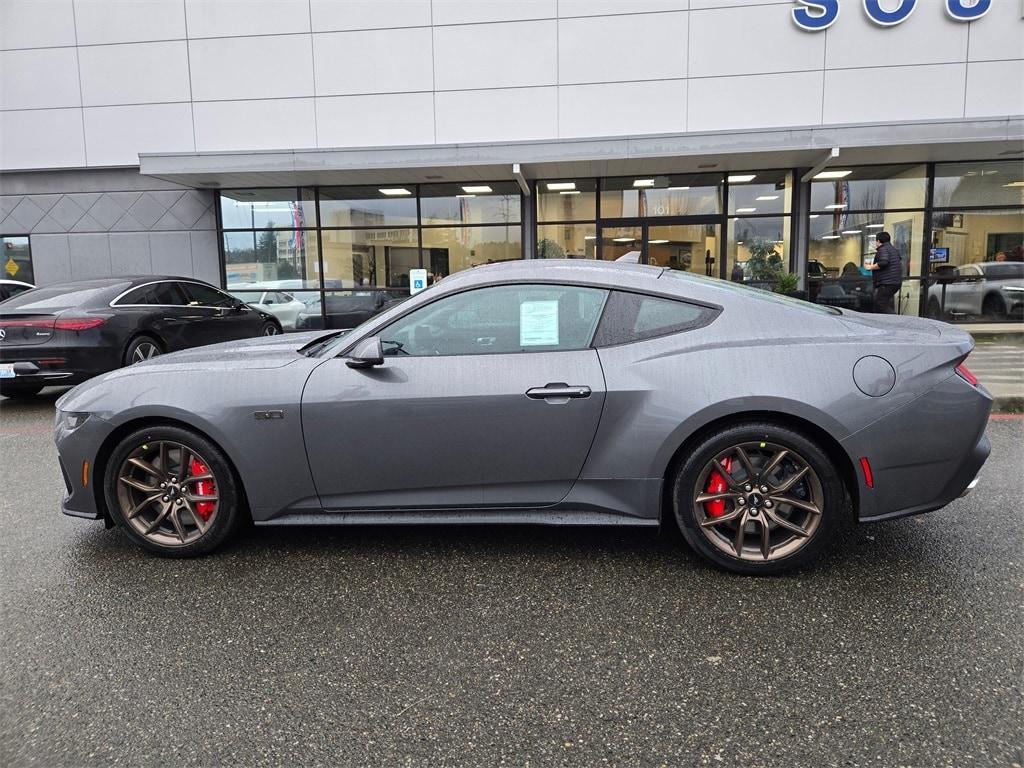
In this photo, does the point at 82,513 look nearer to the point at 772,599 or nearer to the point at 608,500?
the point at 608,500

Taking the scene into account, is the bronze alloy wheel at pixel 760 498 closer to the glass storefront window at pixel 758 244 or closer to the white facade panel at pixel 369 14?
the glass storefront window at pixel 758 244

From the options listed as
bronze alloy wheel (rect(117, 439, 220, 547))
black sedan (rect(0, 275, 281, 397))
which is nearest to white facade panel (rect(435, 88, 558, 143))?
black sedan (rect(0, 275, 281, 397))

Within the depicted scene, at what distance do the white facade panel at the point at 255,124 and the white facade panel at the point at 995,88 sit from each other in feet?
42.9

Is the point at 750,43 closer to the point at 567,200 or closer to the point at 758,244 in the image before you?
the point at 758,244

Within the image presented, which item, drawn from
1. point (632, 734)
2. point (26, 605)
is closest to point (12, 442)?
point (26, 605)

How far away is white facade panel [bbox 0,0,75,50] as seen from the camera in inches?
586

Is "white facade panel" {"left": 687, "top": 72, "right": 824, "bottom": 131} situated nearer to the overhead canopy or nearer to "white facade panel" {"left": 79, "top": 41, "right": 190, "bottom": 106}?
the overhead canopy

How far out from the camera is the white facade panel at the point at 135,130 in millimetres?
14773

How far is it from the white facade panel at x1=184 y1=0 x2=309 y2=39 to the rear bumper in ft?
48.4

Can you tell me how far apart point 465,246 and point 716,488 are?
492 inches

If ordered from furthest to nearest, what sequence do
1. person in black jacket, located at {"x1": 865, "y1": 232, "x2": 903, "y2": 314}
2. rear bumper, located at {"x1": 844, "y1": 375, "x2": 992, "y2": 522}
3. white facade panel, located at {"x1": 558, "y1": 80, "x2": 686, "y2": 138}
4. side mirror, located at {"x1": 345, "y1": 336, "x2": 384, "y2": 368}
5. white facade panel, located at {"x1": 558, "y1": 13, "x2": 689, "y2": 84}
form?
white facade panel, located at {"x1": 558, "y1": 80, "x2": 686, "y2": 138}
white facade panel, located at {"x1": 558, "y1": 13, "x2": 689, "y2": 84}
person in black jacket, located at {"x1": 865, "y1": 232, "x2": 903, "y2": 314}
side mirror, located at {"x1": 345, "y1": 336, "x2": 384, "y2": 368}
rear bumper, located at {"x1": 844, "y1": 375, "x2": 992, "y2": 522}

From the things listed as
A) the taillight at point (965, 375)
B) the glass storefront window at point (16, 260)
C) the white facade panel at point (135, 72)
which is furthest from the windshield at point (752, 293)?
the glass storefront window at point (16, 260)

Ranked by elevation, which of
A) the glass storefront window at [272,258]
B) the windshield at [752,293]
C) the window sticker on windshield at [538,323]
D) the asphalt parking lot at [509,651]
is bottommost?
the asphalt parking lot at [509,651]

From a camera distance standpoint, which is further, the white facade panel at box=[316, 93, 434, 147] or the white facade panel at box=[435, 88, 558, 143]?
the white facade panel at box=[316, 93, 434, 147]
